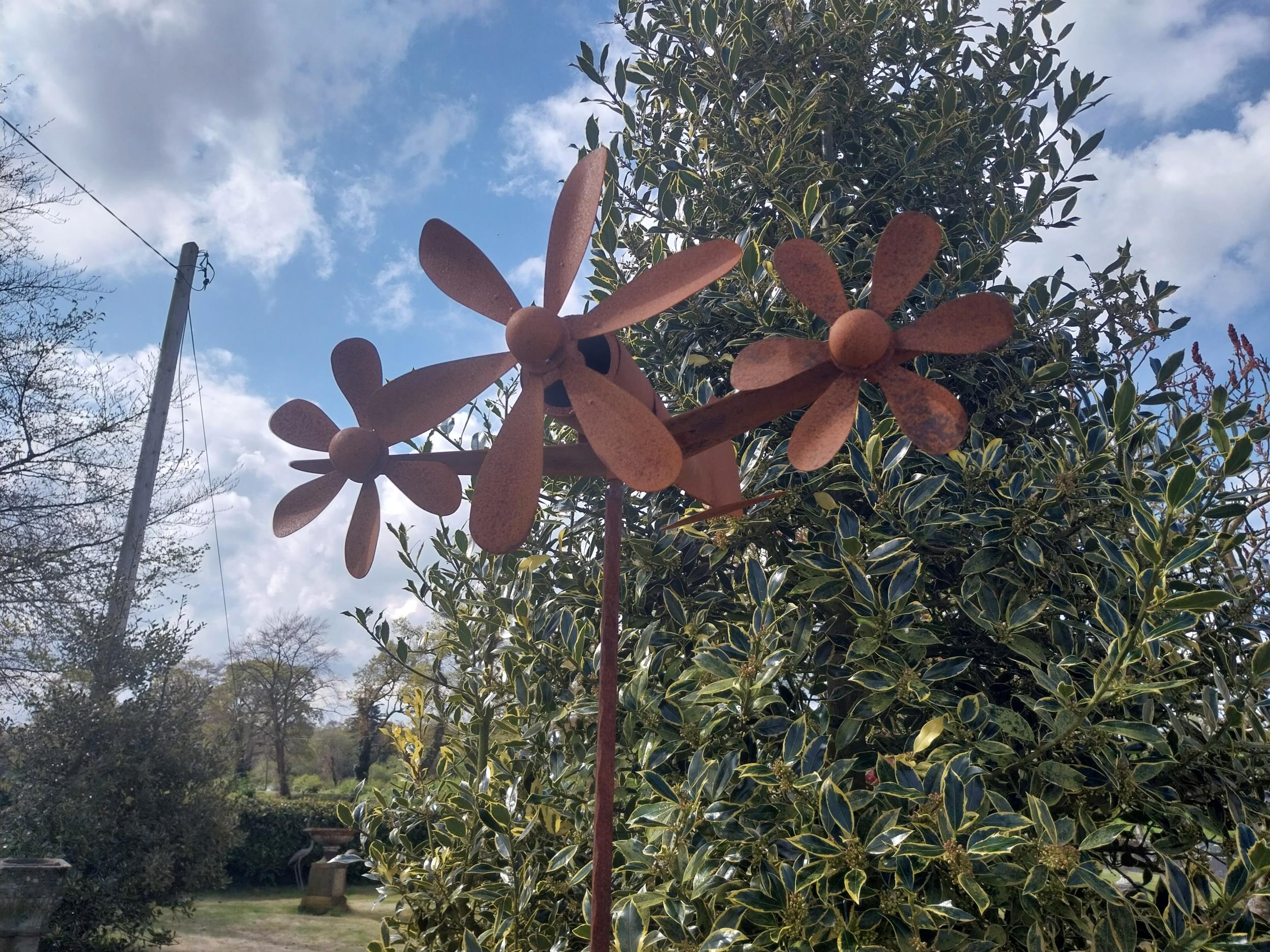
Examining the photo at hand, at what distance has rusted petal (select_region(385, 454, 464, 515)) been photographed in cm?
105

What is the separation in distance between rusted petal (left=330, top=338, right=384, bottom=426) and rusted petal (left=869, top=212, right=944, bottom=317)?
2.33 feet

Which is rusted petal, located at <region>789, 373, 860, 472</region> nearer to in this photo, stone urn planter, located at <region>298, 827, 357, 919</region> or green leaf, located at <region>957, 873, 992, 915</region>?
green leaf, located at <region>957, 873, 992, 915</region>

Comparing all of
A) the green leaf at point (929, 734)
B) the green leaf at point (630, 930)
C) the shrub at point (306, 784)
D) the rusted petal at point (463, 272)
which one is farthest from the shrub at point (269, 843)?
the rusted petal at point (463, 272)

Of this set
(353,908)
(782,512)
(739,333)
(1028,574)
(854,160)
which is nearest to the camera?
(1028,574)

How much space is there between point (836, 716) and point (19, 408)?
32.5ft

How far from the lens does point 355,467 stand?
39.6 inches

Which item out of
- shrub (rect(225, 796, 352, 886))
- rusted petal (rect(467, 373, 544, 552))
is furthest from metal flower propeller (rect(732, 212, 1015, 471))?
shrub (rect(225, 796, 352, 886))

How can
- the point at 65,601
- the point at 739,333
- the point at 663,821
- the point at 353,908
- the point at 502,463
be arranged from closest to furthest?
1. the point at 502,463
2. the point at 663,821
3. the point at 739,333
4. the point at 65,601
5. the point at 353,908

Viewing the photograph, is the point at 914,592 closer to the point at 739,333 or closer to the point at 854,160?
the point at 739,333

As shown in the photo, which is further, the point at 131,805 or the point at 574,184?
the point at 131,805

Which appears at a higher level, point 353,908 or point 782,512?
point 782,512

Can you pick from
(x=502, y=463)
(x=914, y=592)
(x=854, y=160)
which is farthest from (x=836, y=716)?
(x=854, y=160)

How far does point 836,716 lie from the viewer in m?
1.55

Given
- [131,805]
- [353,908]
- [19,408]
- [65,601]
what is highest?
[19,408]
